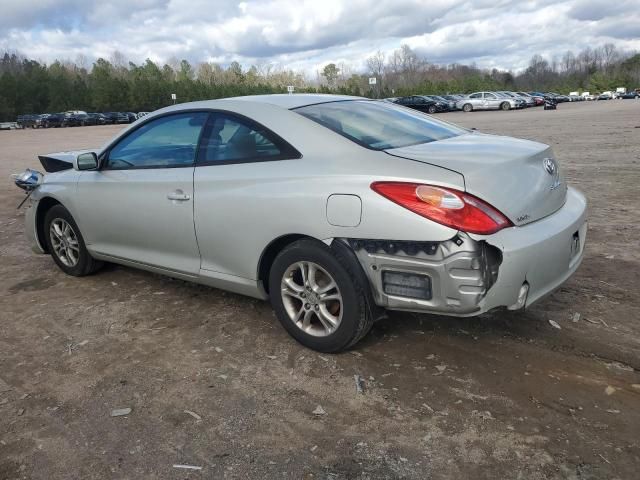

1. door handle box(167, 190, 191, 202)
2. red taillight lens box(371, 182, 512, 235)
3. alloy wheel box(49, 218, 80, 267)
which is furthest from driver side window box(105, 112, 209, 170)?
red taillight lens box(371, 182, 512, 235)

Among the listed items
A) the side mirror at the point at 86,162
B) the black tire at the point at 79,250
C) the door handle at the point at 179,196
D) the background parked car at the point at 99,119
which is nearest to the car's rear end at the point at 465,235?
the door handle at the point at 179,196

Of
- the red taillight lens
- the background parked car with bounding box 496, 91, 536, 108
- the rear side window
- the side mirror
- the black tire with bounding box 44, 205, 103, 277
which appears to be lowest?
the background parked car with bounding box 496, 91, 536, 108

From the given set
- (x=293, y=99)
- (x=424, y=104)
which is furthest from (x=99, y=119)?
(x=293, y=99)

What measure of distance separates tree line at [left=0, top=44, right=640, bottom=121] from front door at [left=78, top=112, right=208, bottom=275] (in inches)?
2850

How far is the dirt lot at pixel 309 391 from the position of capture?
101 inches

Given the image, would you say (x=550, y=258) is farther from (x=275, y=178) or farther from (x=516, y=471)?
(x=275, y=178)

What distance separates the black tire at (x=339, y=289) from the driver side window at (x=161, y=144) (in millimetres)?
1108

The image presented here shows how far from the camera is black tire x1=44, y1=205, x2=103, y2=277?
5.10 m

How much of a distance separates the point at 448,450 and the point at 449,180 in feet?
4.31

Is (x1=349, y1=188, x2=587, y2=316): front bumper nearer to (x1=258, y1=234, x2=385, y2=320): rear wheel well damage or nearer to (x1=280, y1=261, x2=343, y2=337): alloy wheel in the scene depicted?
(x1=258, y1=234, x2=385, y2=320): rear wheel well damage

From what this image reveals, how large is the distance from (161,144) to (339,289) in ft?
6.49

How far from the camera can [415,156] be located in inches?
128

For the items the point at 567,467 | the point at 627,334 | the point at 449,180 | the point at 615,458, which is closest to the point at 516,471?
the point at 567,467

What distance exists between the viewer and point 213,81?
10338 centimetres
